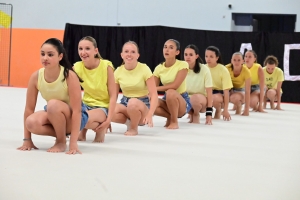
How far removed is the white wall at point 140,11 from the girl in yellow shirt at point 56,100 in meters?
10.5

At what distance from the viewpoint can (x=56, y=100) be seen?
3.21m

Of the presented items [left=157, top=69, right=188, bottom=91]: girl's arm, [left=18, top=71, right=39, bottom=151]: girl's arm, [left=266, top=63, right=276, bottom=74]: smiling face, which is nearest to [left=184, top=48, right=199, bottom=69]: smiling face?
[left=157, top=69, right=188, bottom=91]: girl's arm

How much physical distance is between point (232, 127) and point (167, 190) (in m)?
3.36

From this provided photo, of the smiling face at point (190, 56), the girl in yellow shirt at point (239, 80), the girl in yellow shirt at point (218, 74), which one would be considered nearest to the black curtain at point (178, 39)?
the girl in yellow shirt at point (239, 80)

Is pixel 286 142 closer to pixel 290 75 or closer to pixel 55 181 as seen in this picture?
pixel 55 181

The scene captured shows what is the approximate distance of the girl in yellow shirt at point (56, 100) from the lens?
3170mm

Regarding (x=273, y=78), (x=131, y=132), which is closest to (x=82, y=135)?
(x=131, y=132)

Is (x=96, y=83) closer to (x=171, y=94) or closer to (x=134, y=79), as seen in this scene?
(x=134, y=79)

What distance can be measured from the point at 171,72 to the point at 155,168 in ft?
8.25

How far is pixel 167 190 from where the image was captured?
7.57 feet

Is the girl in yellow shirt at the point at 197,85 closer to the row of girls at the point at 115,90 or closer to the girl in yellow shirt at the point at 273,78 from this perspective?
the row of girls at the point at 115,90

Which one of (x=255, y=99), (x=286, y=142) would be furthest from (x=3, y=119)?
(x=255, y=99)

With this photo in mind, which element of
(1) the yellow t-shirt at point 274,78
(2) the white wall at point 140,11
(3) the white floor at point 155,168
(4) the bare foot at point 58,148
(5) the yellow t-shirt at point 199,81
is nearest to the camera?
(3) the white floor at point 155,168

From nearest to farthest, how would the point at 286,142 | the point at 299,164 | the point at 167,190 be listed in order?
the point at 167,190, the point at 299,164, the point at 286,142
